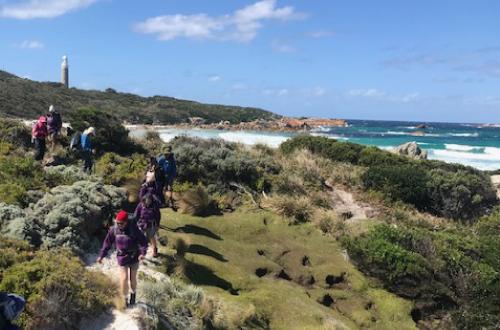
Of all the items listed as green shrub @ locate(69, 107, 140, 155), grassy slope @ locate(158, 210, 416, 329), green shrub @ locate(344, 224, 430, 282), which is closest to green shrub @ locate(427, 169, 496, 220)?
green shrub @ locate(344, 224, 430, 282)

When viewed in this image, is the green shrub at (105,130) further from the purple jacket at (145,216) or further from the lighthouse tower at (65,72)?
the lighthouse tower at (65,72)

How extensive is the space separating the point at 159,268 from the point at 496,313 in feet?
21.4

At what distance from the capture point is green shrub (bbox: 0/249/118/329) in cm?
488

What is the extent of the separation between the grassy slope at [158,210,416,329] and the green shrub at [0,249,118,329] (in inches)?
78.8

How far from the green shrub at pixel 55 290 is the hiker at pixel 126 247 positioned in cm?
36

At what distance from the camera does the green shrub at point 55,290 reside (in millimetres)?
4883

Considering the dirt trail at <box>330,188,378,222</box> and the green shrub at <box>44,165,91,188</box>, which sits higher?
the green shrub at <box>44,165,91,188</box>

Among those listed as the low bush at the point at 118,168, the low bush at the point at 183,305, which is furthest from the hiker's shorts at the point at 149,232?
the low bush at the point at 118,168

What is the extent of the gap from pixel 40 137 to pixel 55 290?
26.2ft

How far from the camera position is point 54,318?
16.2 ft

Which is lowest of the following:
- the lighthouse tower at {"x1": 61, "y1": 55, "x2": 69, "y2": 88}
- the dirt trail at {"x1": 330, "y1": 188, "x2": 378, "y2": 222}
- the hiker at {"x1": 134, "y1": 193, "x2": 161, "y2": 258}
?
the dirt trail at {"x1": 330, "y1": 188, "x2": 378, "y2": 222}

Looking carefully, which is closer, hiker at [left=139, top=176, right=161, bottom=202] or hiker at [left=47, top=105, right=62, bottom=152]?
hiker at [left=139, top=176, right=161, bottom=202]

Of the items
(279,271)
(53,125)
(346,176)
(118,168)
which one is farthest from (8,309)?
(346,176)

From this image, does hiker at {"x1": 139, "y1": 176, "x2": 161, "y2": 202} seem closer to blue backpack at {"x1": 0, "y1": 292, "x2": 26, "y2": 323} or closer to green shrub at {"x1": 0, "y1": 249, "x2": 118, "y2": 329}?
green shrub at {"x1": 0, "y1": 249, "x2": 118, "y2": 329}
